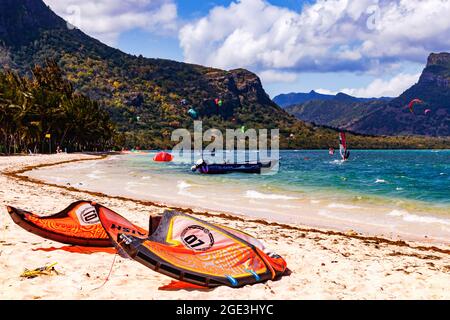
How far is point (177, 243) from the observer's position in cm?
791

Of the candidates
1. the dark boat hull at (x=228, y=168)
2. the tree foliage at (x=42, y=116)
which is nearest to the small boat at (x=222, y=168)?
the dark boat hull at (x=228, y=168)

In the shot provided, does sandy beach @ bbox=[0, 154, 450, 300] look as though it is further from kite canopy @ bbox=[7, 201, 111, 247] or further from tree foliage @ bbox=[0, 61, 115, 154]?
tree foliage @ bbox=[0, 61, 115, 154]

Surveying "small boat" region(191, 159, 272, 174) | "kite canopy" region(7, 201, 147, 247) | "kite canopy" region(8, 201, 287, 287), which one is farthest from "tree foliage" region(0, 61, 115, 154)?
"kite canopy" region(8, 201, 287, 287)

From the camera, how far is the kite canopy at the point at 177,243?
7.17m

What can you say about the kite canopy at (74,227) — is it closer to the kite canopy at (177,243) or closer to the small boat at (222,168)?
the kite canopy at (177,243)

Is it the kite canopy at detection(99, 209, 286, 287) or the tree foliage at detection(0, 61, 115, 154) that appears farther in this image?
the tree foliage at detection(0, 61, 115, 154)

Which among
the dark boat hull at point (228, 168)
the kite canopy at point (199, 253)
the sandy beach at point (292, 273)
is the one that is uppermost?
the kite canopy at point (199, 253)

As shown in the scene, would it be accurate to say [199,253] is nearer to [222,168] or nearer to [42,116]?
[222,168]

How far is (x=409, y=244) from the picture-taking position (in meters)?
12.7

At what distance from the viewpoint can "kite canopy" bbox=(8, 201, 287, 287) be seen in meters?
7.17

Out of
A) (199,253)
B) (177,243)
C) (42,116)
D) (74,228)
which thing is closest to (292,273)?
(199,253)

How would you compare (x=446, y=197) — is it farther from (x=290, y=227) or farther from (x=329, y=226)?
(x=290, y=227)
